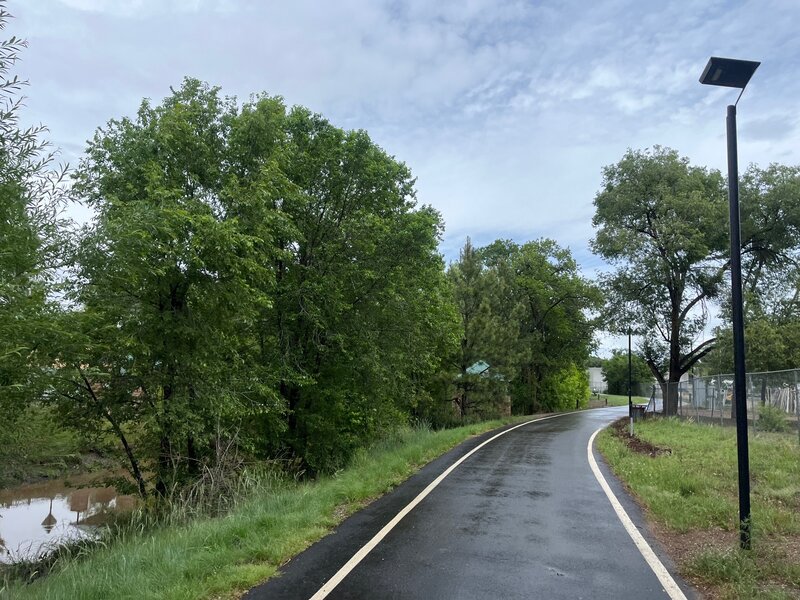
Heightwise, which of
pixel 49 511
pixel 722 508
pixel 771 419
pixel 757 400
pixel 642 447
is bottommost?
pixel 49 511

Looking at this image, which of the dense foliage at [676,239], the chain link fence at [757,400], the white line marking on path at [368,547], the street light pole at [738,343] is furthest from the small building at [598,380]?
the street light pole at [738,343]

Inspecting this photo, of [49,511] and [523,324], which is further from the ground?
[523,324]

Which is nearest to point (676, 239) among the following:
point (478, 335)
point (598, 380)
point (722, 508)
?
point (478, 335)

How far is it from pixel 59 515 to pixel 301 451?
331 inches

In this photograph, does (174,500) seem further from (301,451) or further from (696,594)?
(696,594)

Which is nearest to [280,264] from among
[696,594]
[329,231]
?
[329,231]

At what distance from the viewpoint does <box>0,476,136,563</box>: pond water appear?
14723mm

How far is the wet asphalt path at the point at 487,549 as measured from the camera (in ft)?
18.0

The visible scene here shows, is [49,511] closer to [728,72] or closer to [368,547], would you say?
[368,547]

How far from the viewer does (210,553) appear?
627 cm

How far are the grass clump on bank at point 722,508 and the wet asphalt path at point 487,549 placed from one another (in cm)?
38

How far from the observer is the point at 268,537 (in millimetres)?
6934

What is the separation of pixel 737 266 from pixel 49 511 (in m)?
21.3

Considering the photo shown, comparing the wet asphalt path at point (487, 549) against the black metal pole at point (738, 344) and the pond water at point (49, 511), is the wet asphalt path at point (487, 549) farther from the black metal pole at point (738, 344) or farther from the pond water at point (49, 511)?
the pond water at point (49, 511)
